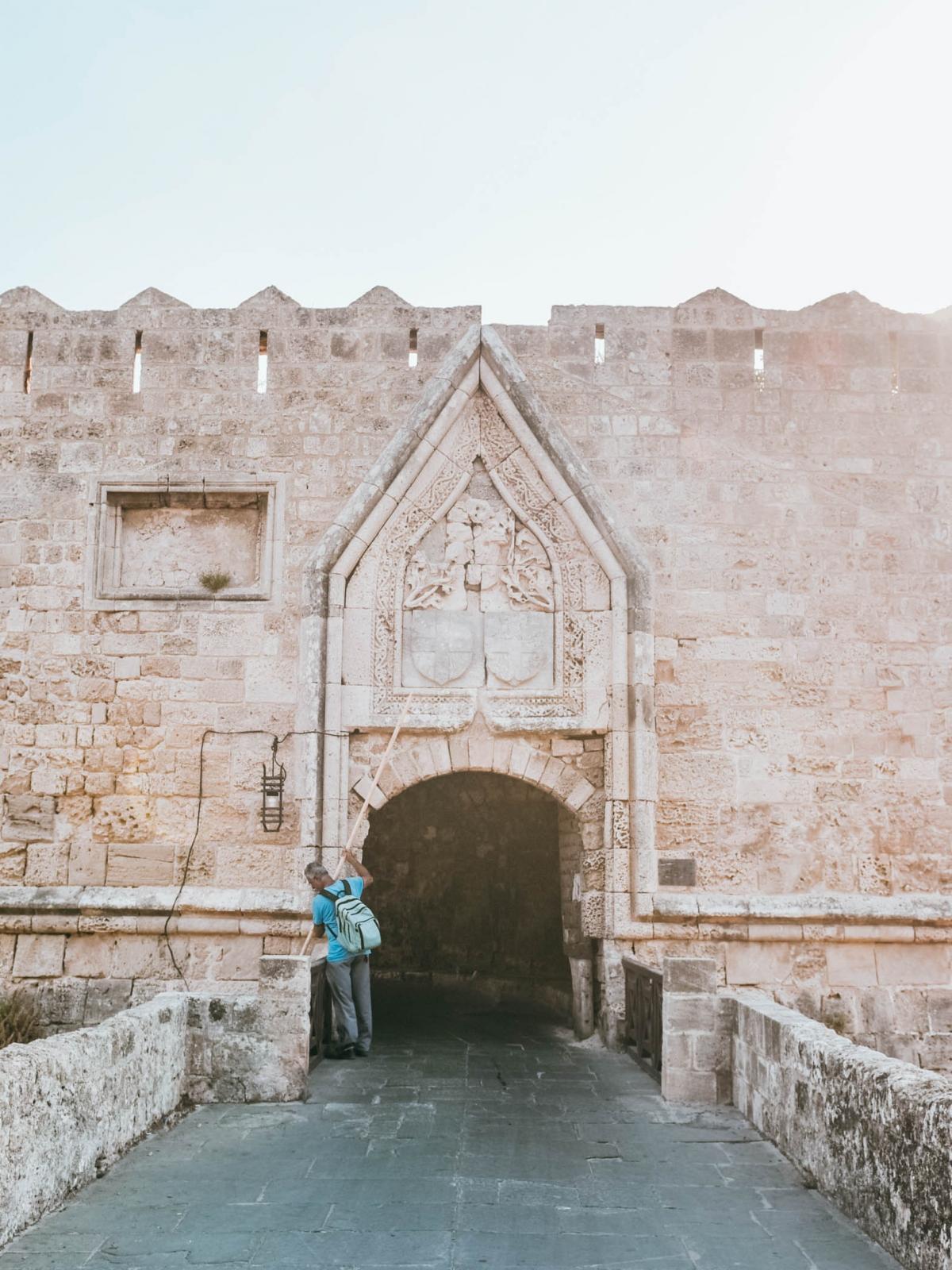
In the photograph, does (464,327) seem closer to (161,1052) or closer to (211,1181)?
(161,1052)

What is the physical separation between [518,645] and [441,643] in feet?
1.77

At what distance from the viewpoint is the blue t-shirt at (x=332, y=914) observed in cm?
707

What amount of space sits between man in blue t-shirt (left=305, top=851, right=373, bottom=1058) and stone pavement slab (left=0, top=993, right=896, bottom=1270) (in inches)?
26.7

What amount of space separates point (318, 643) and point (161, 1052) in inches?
131

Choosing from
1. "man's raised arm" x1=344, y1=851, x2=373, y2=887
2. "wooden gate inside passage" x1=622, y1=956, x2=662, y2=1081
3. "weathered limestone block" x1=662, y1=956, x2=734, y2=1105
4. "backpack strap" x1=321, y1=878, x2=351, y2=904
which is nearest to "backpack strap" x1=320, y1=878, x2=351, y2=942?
"backpack strap" x1=321, y1=878, x2=351, y2=904

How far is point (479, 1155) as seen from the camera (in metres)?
4.93

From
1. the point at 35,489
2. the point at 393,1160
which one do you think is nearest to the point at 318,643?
the point at 35,489

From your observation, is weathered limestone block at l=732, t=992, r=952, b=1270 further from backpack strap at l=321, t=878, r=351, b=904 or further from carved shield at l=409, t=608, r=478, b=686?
carved shield at l=409, t=608, r=478, b=686

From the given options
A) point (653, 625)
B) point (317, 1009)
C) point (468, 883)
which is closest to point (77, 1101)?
point (317, 1009)

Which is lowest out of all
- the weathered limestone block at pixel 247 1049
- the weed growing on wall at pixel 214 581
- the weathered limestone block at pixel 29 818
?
the weathered limestone block at pixel 247 1049

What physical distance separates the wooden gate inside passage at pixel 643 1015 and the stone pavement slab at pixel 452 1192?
0.25m

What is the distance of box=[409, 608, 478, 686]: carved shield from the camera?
826 centimetres

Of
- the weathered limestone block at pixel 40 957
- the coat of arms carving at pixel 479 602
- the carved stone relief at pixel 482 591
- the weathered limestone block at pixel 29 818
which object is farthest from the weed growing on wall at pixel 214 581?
the weathered limestone block at pixel 40 957

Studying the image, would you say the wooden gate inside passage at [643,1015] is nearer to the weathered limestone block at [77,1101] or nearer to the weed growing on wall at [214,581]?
the weathered limestone block at [77,1101]
